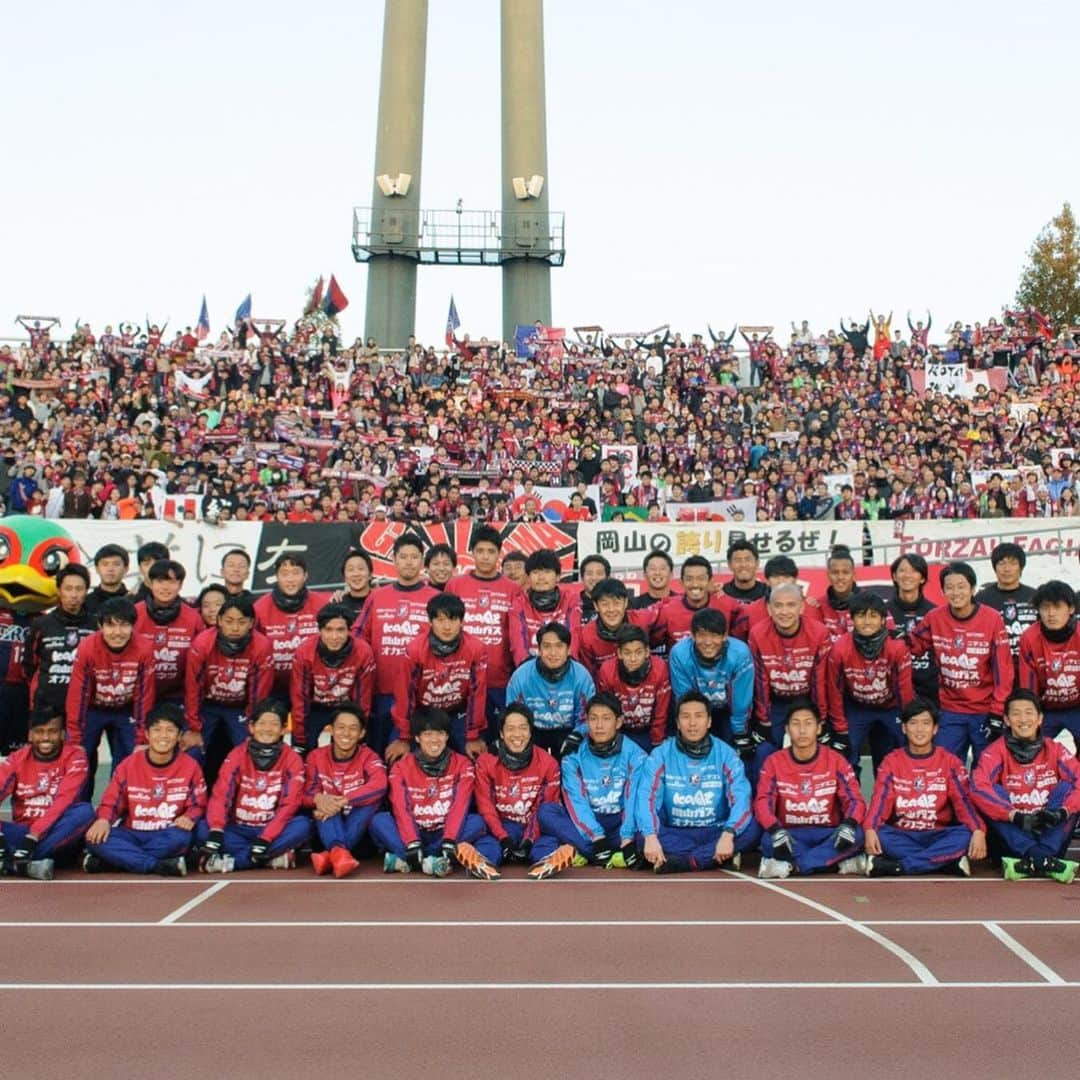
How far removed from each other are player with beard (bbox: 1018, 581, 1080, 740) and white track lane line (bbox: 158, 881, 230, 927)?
4.87m

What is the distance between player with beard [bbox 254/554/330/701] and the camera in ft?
28.9

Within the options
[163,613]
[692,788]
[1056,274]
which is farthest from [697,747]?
[1056,274]

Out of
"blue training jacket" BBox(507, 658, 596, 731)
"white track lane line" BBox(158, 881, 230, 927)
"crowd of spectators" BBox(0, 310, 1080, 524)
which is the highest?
"crowd of spectators" BBox(0, 310, 1080, 524)

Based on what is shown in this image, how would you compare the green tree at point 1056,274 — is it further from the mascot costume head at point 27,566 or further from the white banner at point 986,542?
the mascot costume head at point 27,566

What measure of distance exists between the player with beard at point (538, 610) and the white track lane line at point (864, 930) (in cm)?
191

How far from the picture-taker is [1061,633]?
27.0 feet

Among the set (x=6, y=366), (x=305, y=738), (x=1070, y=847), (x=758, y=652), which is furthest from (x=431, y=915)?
(x=6, y=366)

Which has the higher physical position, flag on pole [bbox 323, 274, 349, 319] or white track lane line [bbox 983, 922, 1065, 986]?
flag on pole [bbox 323, 274, 349, 319]

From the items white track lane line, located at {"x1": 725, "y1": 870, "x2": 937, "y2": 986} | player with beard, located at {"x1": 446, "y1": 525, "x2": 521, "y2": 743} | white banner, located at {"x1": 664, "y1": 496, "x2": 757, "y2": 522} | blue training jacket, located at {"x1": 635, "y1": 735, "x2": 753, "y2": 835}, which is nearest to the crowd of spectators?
white banner, located at {"x1": 664, "y1": 496, "x2": 757, "y2": 522}

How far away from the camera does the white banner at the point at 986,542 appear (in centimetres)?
1634

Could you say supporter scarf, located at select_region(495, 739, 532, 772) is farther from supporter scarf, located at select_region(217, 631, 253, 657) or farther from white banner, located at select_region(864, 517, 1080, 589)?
white banner, located at select_region(864, 517, 1080, 589)

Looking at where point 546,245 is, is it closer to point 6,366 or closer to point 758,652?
point 6,366

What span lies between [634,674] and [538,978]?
303cm

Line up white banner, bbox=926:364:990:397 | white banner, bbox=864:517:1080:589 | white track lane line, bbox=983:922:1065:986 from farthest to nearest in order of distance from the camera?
1. white banner, bbox=926:364:990:397
2. white banner, bbox=864:517:1080:589
3. white track lane line, bbox=983:922:1065:986
